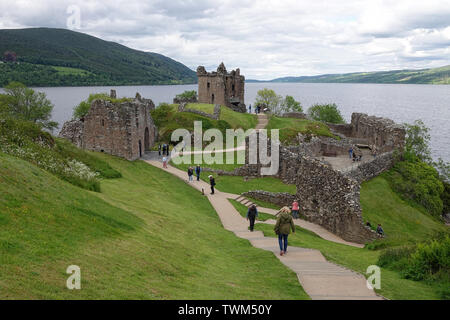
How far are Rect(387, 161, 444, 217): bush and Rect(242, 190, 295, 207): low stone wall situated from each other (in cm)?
1494

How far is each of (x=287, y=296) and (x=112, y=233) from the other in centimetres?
698

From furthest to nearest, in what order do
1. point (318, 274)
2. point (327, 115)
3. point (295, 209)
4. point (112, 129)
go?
1. point (327, 115)
2. point (112, 129)
3. point (295, 209)
4. point (318, 274)

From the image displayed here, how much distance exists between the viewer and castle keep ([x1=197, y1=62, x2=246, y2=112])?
73.7 m

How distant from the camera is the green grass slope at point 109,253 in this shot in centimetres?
928

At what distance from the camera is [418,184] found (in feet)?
140

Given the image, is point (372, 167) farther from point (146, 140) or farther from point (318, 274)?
point (318, 274)

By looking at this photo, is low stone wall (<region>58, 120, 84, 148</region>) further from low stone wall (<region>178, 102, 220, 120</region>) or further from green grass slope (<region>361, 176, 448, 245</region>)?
green grass slope (<region>361, 176, 448, 245</region>)

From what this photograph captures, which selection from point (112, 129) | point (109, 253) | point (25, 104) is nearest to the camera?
point (109, 253)

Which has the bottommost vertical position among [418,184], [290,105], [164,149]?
[418,184]

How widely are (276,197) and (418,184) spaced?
19757 millimetres

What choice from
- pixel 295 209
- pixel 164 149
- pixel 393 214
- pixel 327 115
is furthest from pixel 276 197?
pixel 327 115

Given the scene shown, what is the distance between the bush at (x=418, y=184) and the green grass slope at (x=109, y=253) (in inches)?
1143

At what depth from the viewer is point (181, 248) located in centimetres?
1534

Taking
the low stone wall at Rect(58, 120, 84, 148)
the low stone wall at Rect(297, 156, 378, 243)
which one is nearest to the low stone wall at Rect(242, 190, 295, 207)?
the low stone wall at Rect(297, 156, 378, 243)
